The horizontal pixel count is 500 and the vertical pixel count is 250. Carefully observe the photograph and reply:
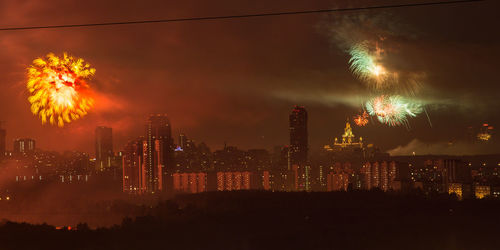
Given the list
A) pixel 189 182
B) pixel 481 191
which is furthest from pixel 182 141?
pixel 481 191

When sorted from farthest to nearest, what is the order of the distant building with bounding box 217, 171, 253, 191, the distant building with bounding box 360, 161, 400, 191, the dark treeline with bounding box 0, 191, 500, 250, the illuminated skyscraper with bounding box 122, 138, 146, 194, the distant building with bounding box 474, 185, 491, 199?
the illuminated skyscraper with bounding box 122, 138, 146, 194, the distant building with bounding box 217, 171, 253, 191, the distant building with bounding box 360, 161, 400, 191, the distant building with bounding box 474, 185, 491, 199, the dark treeline with bounding box 0, 191, 500, 250

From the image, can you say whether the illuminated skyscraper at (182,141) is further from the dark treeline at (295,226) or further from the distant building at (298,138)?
the dark treeline at (295,226)

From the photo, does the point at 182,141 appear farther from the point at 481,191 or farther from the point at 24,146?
the point at 481,191

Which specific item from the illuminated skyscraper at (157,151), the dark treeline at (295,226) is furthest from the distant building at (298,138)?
the dark treeline at (295,226)

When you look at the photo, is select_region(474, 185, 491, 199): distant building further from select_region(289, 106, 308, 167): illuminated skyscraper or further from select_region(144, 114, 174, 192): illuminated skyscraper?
select_region(144, 114, 174, 192): illuminated skyscraper

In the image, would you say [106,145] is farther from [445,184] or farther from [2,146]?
[445,184]

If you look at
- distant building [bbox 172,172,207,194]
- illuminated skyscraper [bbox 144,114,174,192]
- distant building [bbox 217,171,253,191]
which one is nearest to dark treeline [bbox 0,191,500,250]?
distant building [bbox 217,171,253,191]
